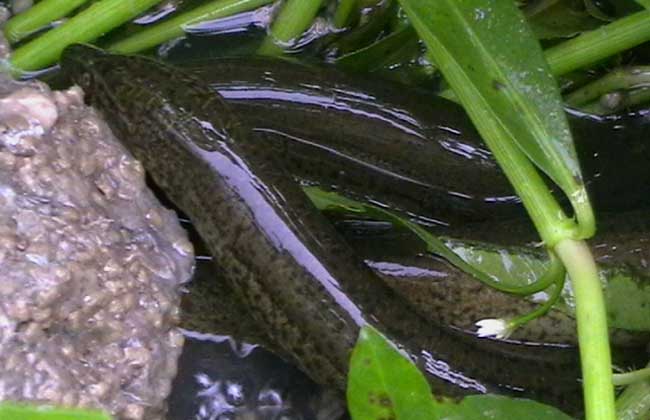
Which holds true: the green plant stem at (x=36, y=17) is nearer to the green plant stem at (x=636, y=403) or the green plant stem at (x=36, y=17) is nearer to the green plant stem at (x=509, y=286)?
the green plant stem at (x=509, y=286)

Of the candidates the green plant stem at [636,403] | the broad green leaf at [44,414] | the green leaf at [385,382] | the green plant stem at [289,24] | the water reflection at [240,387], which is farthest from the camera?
the green plant stem at [289,24]

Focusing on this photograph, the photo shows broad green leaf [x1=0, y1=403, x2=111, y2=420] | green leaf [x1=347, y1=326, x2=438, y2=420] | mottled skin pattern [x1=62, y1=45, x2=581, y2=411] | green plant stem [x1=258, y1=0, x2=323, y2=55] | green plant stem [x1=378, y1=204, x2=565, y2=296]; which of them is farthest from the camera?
green plant stem [x1=258, y1=0, x2=323, y2=55]

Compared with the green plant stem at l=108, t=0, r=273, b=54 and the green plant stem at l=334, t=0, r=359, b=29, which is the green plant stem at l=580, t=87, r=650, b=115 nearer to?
the green plant stem at l=334, t=0, r=359, b=29

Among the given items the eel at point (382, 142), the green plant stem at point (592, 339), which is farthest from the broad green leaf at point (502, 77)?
the eel at point (382, 142)

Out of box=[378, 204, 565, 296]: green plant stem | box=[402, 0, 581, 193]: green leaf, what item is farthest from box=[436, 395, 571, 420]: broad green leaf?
box=[402, 0, 581, 193]: green leaf

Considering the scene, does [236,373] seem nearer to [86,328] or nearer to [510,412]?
[86,328]

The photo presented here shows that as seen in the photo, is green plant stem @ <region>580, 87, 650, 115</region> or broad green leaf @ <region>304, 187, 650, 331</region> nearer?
broad green leaf @ <region>304, 187, 650, 331</region>

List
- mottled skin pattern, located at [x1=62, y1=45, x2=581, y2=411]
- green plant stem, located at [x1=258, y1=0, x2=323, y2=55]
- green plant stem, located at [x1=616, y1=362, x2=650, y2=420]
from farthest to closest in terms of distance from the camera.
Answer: green plant stem, located at [x1=258, y1=0, x2=323, y2=55] → mottled skin pattern, located at [x1=62, y1=45, x2=581, y2=411] → green plant stem, located at [x1=616, y1=362, x2=650, y2=420]
